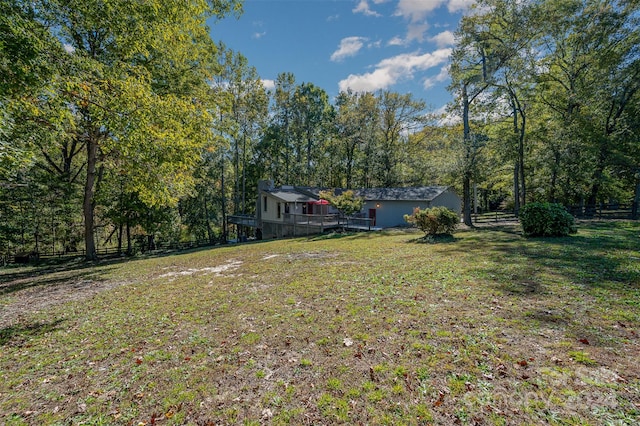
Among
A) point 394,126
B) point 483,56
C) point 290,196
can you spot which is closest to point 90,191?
point 290,196

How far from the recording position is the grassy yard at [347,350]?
2.91 metres

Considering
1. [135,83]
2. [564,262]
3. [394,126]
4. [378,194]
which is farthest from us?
[394,126]

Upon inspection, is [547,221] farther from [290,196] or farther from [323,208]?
[290,196]

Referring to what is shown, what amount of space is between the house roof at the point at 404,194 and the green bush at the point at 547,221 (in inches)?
480

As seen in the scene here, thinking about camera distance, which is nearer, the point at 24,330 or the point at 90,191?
the point at 24,330

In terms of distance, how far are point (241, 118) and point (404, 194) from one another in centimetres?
1956

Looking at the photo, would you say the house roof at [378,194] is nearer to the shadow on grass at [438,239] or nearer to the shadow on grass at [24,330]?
the shadow on grass at [438,239]

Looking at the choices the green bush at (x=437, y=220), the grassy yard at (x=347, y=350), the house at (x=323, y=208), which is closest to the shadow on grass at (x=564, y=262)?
the grassy yard at (x=347, y=350)

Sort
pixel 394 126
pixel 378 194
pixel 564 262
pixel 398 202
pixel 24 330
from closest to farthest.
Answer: pixel 24 330
pixel 564 262
pixel 398 202
pixel 378 194
pixel 394 126

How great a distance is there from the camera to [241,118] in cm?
3000

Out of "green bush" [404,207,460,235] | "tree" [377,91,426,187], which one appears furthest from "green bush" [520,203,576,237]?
"tree" [377,91,426,187]

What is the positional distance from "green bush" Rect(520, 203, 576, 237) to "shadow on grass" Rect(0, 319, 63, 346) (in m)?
16.4

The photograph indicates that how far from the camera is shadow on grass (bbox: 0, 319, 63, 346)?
5.28 m

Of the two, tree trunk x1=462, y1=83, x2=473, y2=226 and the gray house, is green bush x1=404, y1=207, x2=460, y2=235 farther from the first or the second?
the gray house
